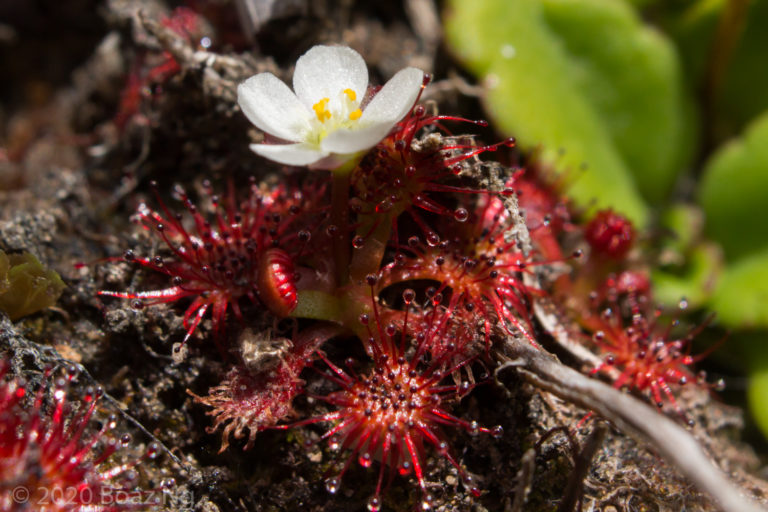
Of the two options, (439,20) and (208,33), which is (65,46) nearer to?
(208,33)

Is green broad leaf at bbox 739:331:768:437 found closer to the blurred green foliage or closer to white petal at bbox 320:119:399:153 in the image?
the blurred green foliage

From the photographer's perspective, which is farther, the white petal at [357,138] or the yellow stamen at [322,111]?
the yellow stamen at [322,111]

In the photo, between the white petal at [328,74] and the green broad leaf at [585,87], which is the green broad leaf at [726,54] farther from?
the white petal at [328,74]

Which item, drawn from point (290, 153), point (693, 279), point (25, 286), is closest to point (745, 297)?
point (693, 279)

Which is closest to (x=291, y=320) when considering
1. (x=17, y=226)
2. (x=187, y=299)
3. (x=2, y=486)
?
(x=187, y=299)

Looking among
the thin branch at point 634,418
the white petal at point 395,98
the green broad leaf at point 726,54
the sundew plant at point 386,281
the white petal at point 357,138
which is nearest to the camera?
the thin branch at point 634,418

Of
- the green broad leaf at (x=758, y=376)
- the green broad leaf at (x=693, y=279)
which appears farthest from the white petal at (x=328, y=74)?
the green broad leaf at (x=758, y=376)

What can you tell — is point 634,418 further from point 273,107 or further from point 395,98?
point 273,107
